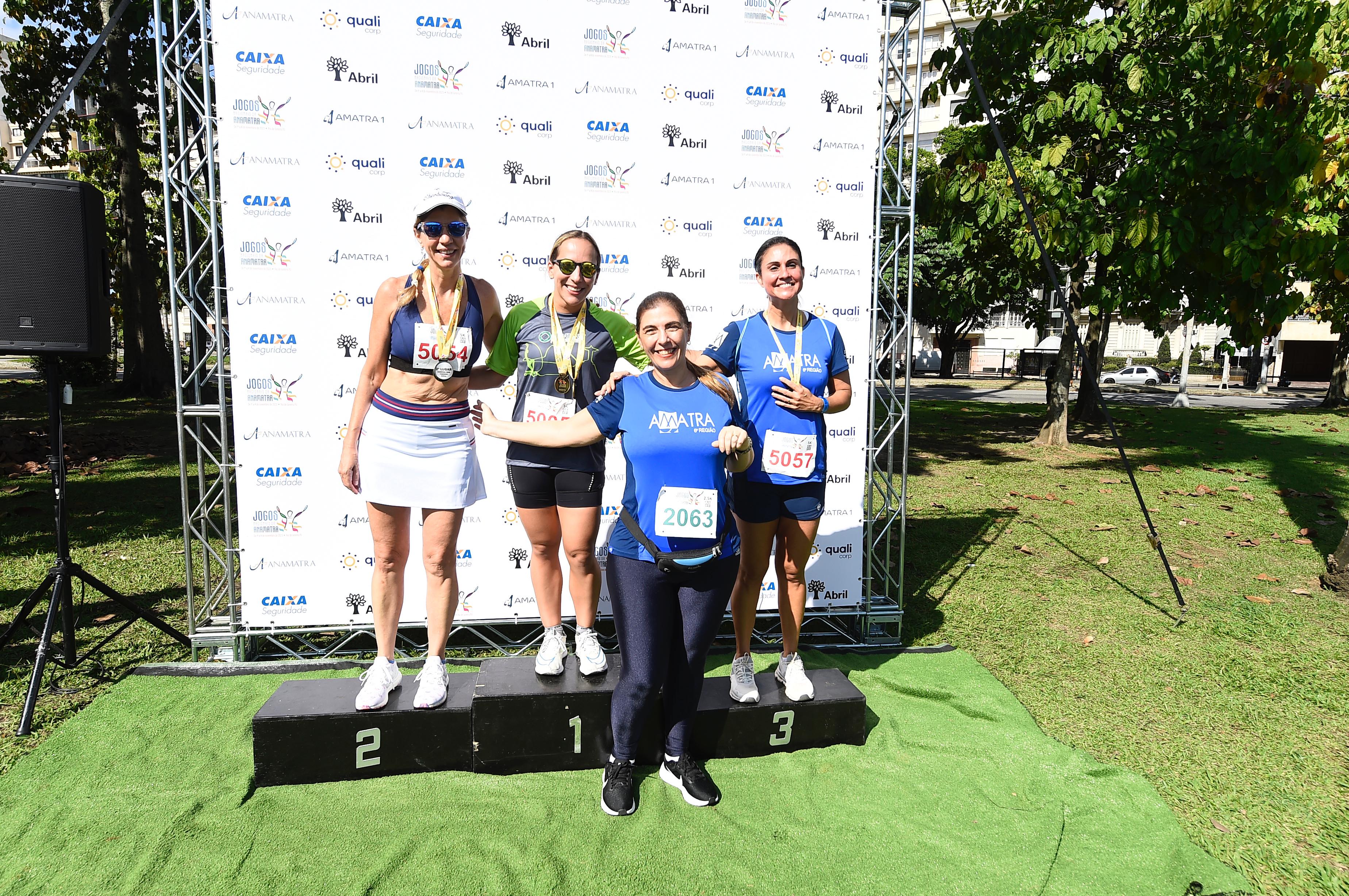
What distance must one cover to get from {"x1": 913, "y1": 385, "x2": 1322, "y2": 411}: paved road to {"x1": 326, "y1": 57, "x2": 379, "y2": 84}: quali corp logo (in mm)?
20798

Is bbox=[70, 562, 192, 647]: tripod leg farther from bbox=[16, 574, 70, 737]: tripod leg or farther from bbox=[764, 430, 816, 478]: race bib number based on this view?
bbox=[764, 430, 816, 478]: race bib number

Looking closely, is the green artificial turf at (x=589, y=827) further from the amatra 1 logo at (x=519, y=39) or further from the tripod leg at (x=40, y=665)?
the amatra 1 logo at (x=519, y=39)

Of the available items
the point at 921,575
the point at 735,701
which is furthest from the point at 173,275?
the point at 921,575

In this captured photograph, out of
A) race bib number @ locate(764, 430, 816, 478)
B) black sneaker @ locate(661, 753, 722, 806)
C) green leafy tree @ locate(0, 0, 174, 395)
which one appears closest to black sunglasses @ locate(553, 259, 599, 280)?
race bib number @ locate(764, 430, 816, 478)

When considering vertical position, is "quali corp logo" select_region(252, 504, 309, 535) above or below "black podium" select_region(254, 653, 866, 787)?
above

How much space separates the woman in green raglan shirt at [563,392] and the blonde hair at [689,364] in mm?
572

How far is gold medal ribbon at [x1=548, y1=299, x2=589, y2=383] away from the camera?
3.32 metres

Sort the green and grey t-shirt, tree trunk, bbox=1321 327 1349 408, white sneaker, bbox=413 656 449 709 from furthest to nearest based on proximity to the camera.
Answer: tree trunk, bbox=1321 327 1349 408
the green and grey t-shirt
white sneaker, bbox=413 656 449 709

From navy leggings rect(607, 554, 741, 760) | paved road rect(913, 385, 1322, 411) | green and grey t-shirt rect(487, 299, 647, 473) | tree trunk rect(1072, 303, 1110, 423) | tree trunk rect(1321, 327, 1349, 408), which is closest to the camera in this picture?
navy leggings rect(607, 554, 741, 760)

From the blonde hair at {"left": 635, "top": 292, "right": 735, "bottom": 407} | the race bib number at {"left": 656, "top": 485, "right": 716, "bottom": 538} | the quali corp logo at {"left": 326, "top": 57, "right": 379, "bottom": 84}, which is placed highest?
the quali corp logo at {"left": 326, "top": 57, "right": 379, "bottom": 84}

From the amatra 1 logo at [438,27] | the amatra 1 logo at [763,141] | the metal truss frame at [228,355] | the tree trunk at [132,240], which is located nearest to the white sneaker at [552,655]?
the metal truss frame at [228,355]

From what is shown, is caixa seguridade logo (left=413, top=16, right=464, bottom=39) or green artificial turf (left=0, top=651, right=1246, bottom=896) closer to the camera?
green artificial turf (left=0, top=651, right=1246, bottom=896)

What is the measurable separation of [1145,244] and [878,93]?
14.5 ft

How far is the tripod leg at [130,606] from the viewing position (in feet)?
13.3
